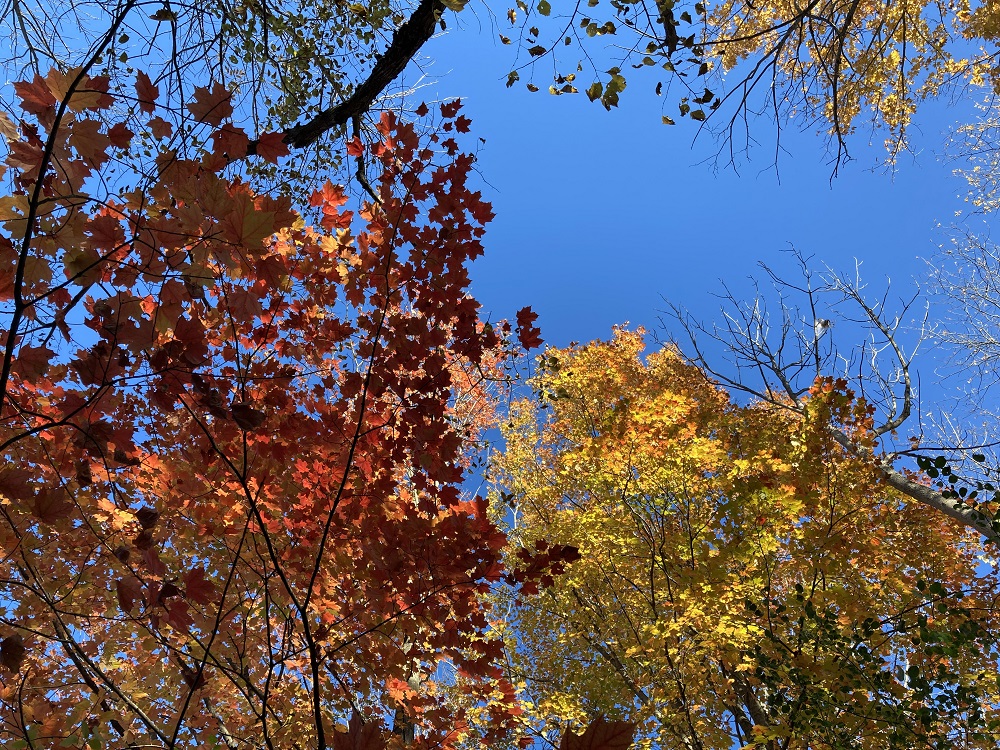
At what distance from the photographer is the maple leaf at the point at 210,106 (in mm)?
2164

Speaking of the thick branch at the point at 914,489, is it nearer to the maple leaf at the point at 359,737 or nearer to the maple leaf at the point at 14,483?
the maple leaf at the point at 359,737

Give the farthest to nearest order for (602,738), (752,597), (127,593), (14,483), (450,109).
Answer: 1. (752,597)
2. (450,109)
3. (127,593)
4. (14,483)
5. (602,738)

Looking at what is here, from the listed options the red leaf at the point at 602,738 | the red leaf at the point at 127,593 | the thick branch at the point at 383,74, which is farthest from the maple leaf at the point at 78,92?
the thick branch at the point at 383,74

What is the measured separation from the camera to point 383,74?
459 centimetres

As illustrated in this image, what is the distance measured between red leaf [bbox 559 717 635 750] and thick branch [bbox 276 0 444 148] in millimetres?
4515

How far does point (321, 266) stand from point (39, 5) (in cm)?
241

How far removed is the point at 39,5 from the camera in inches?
Answer: 143

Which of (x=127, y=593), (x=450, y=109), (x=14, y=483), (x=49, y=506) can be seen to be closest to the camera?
(x=14, y=483)

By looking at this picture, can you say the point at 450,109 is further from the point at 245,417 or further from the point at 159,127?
the point at 245,417

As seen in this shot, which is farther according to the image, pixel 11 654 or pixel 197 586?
pixel 197 586

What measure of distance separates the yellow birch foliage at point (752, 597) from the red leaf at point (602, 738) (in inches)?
157

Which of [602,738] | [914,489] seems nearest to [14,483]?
[602,738]

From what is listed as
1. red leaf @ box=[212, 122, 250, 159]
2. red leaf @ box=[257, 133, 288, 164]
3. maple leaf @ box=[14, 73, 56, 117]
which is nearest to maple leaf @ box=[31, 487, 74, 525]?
maple leaf @ box=[14, 73, 56, 117]

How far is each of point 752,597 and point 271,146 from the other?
5609 millimetres
